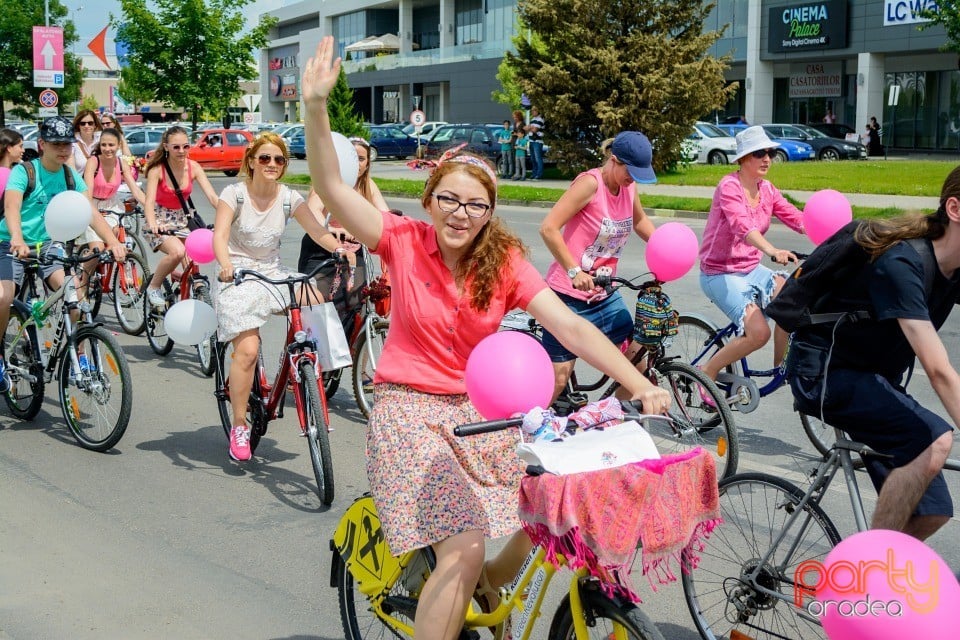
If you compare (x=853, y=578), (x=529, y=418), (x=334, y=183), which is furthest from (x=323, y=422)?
(x=853, y=578)

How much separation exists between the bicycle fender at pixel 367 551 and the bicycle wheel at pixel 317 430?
1.91 meters

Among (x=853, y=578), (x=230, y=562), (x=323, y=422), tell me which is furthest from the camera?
(x=323, y=422)

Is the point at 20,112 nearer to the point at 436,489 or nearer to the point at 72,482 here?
the point at 72,482

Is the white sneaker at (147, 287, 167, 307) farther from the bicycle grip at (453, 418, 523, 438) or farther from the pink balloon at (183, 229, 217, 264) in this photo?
the bicycle grip at (453, 418, 523, 438)

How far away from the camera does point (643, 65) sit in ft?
94.8

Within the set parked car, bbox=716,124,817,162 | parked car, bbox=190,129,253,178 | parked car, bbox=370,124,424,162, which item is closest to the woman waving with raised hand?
parked car, bbox=190,129,253,178

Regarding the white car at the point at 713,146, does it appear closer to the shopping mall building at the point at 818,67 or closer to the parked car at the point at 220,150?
the shopping mall building at the point at 818,67

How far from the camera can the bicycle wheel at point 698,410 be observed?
605 cm

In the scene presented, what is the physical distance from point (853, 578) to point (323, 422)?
11.1ft

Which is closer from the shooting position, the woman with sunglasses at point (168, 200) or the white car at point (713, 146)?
the woman with sunglasses at point (168, 200)

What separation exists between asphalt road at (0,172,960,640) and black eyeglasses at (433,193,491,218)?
162cm

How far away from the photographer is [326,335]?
6027 mm

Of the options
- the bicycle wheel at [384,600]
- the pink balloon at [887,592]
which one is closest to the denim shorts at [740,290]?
the bicycle wheel at [384,600]

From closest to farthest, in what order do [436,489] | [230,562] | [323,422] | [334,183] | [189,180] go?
[436,489]
[334,183]
[230,562]
[323,422]
[189,180]
